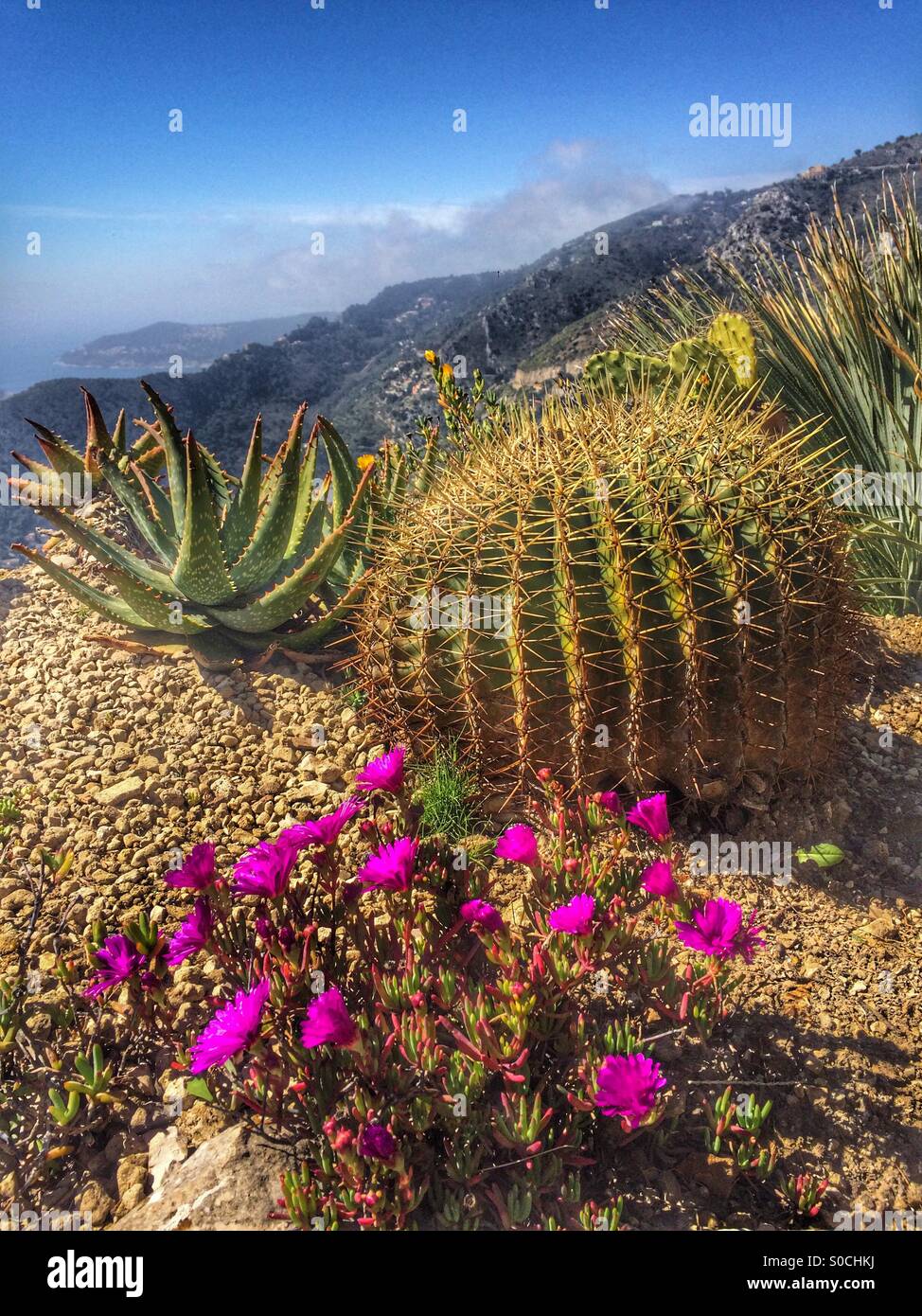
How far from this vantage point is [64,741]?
3672 mm

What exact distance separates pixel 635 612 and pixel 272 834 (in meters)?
1.60

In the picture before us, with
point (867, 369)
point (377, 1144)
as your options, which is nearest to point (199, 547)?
point (377, 1144)

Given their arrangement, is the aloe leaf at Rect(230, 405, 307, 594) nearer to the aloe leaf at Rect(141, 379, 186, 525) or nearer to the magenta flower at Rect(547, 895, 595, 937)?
the aloe leaf at Rect(141, 379, 186, 525)

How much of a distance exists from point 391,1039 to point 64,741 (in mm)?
2388

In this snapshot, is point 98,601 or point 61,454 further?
point 61,454

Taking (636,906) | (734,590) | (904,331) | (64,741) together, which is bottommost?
(636,906)

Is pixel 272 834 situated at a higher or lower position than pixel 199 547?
lower

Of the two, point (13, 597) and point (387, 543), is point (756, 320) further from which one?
point (13, 597)

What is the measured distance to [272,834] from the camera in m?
3.15

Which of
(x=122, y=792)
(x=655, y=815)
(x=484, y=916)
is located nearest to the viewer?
(x=484, y=916)

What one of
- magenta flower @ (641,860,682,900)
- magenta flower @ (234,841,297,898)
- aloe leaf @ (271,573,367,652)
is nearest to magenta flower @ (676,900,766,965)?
magenta flower @ (641,860,682,900)

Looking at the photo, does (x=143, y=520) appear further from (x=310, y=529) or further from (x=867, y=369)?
(x=867, y=369)

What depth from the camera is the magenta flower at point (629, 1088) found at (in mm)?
1736

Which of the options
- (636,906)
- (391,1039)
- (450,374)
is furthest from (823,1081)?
(450,374)
